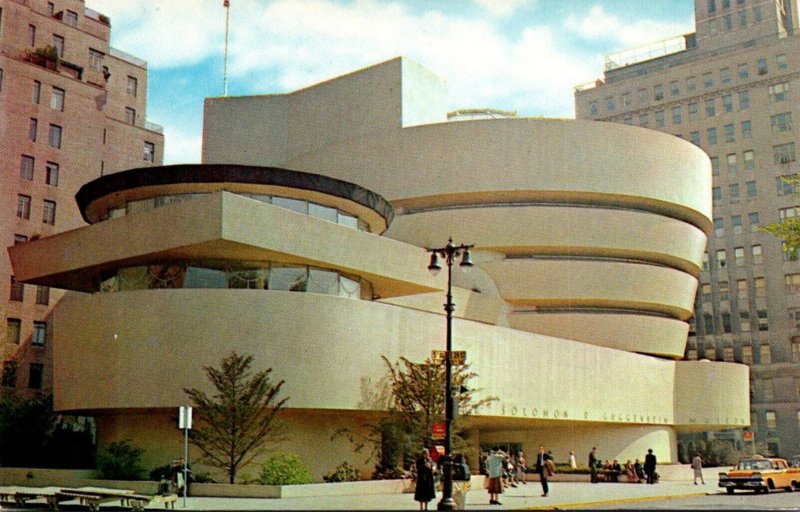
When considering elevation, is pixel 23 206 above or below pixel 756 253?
below

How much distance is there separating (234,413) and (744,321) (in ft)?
256

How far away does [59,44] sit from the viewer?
237ft

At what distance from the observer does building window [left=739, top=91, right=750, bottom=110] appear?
4067 inches

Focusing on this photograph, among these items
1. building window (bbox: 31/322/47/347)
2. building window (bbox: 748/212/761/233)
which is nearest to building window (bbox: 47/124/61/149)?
building window (bbox: 31/322/47/347)

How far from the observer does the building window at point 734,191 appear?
10181 cm

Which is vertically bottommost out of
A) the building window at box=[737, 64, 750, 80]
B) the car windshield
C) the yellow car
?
the yellow car

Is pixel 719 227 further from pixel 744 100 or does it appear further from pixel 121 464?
pixel 121 464

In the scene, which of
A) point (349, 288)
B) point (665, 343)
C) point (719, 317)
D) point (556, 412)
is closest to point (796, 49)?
point (719, 317)

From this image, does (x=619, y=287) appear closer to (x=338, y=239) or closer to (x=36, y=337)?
(x=338, y=239)

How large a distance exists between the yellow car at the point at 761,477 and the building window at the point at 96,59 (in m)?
58.9

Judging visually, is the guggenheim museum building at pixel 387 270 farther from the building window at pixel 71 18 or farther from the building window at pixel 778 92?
the building window at pixel 778 92

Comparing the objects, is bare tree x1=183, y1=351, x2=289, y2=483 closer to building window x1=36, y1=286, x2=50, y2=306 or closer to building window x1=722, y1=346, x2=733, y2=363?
building window x1=36, y1=286, x2=50, y2=306

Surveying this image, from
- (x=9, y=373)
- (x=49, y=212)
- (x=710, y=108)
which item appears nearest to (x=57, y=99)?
(x=49, y=212)

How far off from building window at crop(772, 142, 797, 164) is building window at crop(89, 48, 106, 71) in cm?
6910
